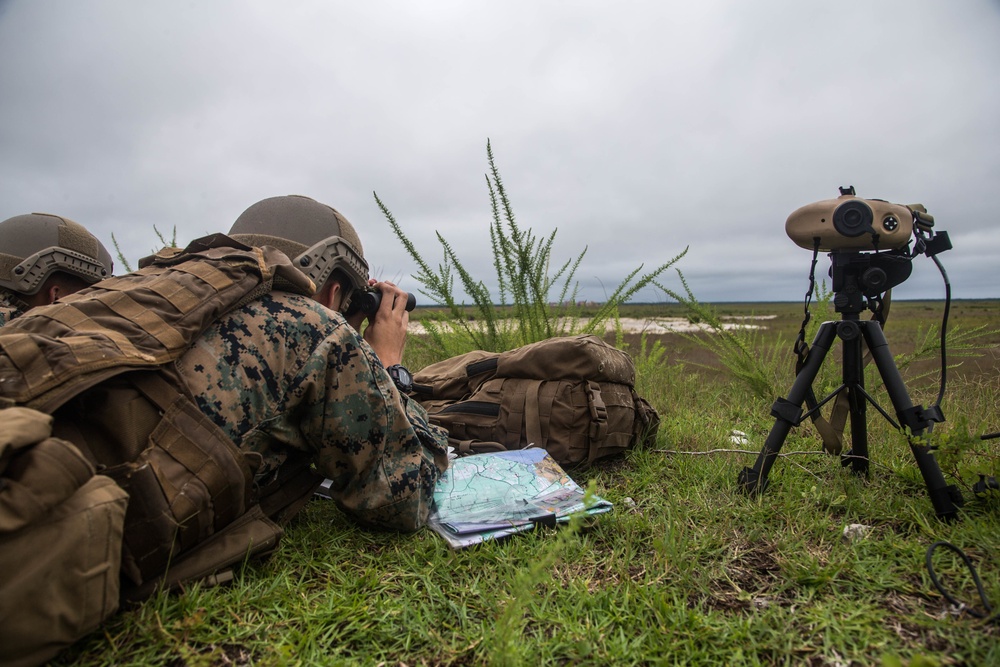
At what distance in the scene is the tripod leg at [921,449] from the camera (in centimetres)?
210

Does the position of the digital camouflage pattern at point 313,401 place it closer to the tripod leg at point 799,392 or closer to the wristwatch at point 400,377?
the wristwatch at point 400,377

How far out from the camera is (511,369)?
317cm

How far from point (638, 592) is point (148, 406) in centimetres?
154

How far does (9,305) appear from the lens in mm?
2811

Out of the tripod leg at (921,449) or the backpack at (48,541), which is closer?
the backpack at (48,541)

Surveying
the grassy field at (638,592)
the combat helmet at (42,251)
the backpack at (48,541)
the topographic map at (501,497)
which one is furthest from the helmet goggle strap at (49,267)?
the topographic map at (501,497)

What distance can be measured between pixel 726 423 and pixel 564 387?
155 centimetres

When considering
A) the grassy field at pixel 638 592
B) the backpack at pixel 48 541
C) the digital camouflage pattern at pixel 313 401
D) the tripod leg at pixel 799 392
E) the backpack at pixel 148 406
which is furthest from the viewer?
the tripod leg at pixel 799 392

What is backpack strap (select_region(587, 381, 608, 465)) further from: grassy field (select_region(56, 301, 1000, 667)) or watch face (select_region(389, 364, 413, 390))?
watch face (select_region(389, 364, 413, 390))

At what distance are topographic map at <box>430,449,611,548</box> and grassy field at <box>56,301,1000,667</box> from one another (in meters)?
0.08

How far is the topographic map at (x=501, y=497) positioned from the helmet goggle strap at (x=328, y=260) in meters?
1.01

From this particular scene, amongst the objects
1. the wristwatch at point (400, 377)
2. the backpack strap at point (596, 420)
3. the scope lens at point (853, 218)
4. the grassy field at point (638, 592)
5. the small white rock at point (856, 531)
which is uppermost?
the scope lens at point (853, 218)

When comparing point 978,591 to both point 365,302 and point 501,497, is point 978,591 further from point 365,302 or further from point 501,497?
point 365,302

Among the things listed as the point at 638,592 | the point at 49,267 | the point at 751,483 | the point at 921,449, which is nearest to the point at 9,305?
the point at 49,267
